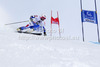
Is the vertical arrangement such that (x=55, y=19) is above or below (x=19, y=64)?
above

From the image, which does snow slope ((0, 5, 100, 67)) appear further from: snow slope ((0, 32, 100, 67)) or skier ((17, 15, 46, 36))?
skier ((17, 15, 46, 36))

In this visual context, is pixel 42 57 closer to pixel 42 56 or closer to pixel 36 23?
pixel 42 56

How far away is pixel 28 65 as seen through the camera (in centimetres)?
169

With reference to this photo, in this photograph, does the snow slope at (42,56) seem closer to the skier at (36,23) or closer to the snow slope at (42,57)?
the snow slope at (42,57)

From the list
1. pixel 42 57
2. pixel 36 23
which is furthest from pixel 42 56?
pixel 36 23

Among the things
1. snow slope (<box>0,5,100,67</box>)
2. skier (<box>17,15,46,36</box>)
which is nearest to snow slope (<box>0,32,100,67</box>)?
snow slope (<box>0,5,100,67</box>)

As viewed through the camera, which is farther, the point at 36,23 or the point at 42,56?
the point at 36,23

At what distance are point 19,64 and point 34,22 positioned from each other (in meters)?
5.78

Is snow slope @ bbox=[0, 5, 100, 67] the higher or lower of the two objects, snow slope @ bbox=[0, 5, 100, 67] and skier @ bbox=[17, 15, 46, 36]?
the lower

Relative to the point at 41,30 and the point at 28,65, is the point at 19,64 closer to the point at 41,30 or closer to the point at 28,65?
the point at 28,65

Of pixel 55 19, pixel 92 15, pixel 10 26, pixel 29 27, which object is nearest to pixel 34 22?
pixel 29 27

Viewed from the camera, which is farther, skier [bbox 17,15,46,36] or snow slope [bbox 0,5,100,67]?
skier [bbox 17,15,46,36]

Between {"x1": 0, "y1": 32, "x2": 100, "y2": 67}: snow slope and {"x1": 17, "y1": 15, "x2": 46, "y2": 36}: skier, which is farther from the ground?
{"x1": 17, "y1": 15, "x2": 46, "y2": 36}: skier

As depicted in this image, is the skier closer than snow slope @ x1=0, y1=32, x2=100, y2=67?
No
